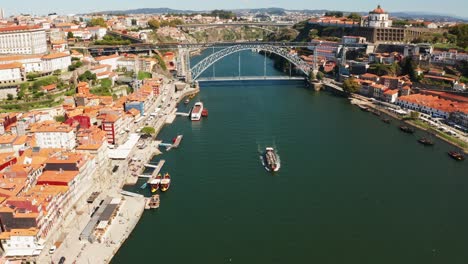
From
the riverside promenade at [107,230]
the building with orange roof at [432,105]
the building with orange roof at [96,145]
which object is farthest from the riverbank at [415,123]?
the building with orange roof at [96,145]

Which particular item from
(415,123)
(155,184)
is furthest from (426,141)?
(155,184)

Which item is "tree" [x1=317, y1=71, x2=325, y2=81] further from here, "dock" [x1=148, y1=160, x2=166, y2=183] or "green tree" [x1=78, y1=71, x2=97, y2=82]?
"dock" [x1=148, y1=160, x2=166, y2=183]

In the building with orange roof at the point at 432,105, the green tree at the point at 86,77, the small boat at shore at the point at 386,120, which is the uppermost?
the green tree at the point at 86,77

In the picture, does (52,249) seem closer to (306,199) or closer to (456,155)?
(306,199)

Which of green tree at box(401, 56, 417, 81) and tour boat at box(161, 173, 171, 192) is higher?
green tree at box(401, 56, 417, 81)

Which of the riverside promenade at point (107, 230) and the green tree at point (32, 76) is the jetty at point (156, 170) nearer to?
the riverside promenade at point (107, 230)

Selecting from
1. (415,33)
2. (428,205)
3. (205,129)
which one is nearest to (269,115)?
(205,129)

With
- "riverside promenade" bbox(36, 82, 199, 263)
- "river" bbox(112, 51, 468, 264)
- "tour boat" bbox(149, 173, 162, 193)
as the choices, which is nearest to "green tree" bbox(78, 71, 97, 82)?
"river" bbox(112, 51, 468, 264)
